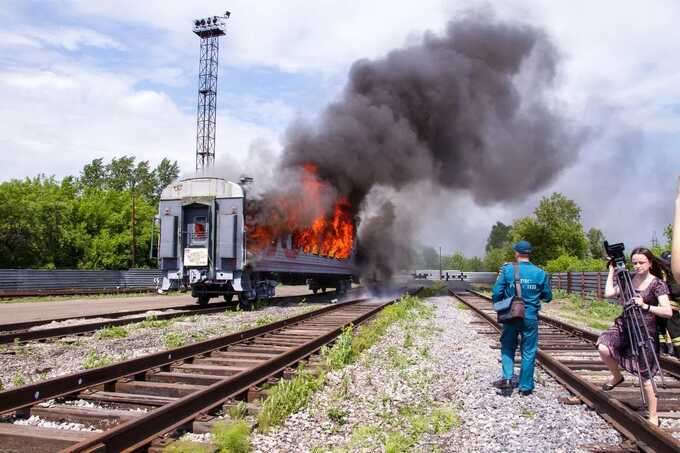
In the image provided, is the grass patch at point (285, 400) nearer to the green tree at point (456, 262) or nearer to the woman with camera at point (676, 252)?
the woman with camera at point (676, 252)

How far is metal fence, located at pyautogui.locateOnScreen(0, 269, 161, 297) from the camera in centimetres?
2741

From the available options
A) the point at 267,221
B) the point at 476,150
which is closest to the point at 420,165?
the point at 476,150

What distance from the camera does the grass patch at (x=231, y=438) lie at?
4.08 meters

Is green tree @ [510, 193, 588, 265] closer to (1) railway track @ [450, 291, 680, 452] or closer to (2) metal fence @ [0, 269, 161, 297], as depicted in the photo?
(2) metal fence @ [0, 269, 161, 297]

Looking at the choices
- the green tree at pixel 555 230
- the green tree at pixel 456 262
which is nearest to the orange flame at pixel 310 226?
A: the green tree at pixel 555 230

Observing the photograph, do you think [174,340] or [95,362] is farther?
[174,340]

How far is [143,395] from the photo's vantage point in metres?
5.80

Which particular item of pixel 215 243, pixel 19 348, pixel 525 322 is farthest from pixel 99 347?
pixel 215 243

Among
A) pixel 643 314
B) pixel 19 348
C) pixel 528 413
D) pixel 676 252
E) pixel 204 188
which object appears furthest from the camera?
pixel 204 188

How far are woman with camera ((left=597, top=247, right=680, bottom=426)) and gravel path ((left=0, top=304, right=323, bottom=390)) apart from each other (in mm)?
6157

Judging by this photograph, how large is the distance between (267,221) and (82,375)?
1196 centimetres

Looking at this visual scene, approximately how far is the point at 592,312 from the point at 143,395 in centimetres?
1690

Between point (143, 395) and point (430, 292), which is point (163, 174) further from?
point (143, 395)

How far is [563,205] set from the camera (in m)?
67.5
